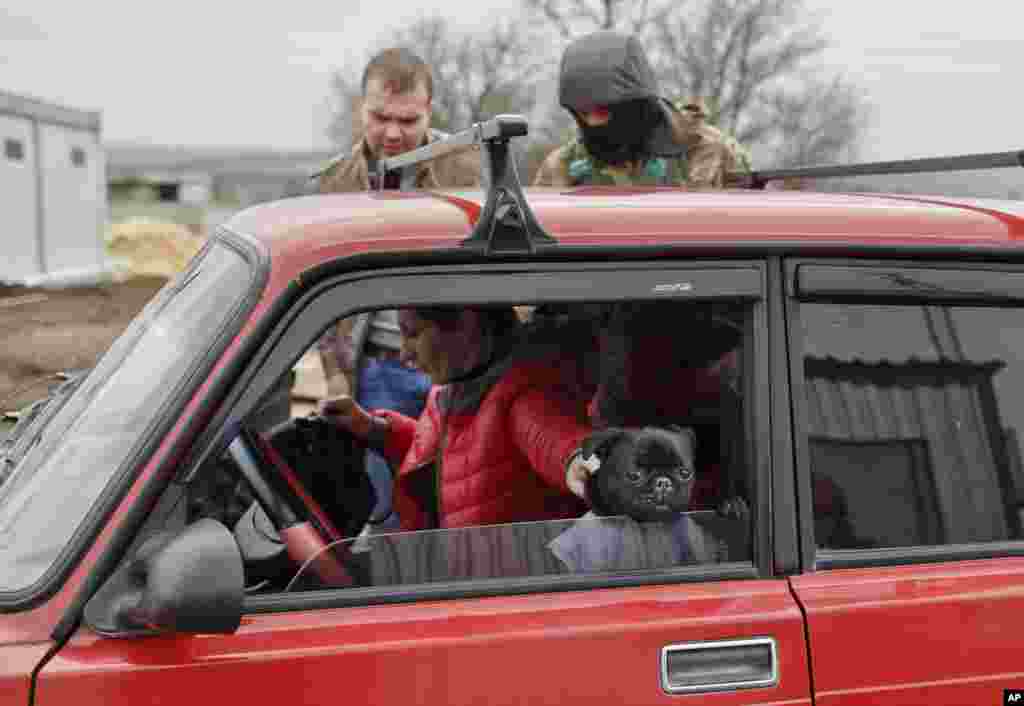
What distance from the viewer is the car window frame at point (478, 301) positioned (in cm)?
180

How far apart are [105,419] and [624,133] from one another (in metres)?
2.42

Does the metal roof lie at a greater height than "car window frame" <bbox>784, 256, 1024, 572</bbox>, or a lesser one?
greater

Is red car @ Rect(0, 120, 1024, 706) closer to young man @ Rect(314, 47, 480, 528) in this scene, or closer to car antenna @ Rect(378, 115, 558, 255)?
car antenna @ Rect(378, 115, 558, 255)

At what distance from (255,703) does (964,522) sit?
1202 mm

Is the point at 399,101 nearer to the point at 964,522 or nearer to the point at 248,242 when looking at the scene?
the point at 248,242

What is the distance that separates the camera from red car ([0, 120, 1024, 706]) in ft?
5.67

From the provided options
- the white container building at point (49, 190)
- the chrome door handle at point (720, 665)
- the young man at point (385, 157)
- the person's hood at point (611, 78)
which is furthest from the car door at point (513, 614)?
the white container building at point (49, 190)

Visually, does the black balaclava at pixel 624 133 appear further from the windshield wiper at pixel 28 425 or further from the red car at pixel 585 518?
the windshield wiper at pixel 28 425

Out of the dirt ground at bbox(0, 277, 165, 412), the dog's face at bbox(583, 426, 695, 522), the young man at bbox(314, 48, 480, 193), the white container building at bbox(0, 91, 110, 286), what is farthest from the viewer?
the white container building at bbox(0, 91, 110, 286)

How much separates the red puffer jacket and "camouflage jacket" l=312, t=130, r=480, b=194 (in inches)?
63.2

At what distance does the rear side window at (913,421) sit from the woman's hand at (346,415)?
131 cm

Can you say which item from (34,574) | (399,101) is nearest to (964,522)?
(34,574)

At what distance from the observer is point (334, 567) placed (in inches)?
73.8

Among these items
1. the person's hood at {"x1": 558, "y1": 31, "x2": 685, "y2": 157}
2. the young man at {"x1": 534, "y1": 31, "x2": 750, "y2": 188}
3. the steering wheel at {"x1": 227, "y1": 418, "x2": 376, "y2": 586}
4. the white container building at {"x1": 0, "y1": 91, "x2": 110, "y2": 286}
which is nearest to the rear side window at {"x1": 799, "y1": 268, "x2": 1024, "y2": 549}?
the steering wheel at {"x1": 227, "y1": 418, "x2": 376, "y2": 586}
